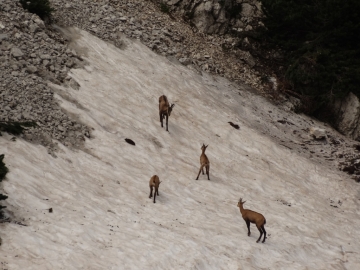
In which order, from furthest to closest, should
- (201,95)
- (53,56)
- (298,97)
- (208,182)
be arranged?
(298,97) → (201,95) → (53,56) → (208,182)

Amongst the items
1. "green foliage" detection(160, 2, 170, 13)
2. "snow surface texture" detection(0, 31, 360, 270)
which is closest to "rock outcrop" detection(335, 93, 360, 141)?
"snow surface texture" detection(0, 31, 360, 270)

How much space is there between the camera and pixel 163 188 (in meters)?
18.2

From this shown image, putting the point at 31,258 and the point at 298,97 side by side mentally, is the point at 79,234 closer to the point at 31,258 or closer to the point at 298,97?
the point at 31,258

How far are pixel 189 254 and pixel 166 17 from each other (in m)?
21.3

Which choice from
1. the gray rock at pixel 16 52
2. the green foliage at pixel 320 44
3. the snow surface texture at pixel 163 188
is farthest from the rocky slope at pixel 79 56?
the green foliage at pixel 320 44

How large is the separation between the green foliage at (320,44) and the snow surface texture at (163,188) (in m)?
4.23

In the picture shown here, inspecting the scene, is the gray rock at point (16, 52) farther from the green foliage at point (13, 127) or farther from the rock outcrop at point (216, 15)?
the rock outcrop at point (216, 15)

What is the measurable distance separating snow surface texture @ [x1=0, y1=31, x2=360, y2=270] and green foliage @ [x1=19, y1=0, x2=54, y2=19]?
6.77ft

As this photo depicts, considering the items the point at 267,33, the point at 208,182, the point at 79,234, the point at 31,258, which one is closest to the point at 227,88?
the point at 267,33

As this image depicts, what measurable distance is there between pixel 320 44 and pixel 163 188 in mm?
18134

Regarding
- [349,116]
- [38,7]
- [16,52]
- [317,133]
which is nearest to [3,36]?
[16,52]

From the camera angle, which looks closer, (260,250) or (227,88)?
(260,250)

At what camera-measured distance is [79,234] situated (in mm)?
13047

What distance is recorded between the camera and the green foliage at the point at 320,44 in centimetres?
3030
